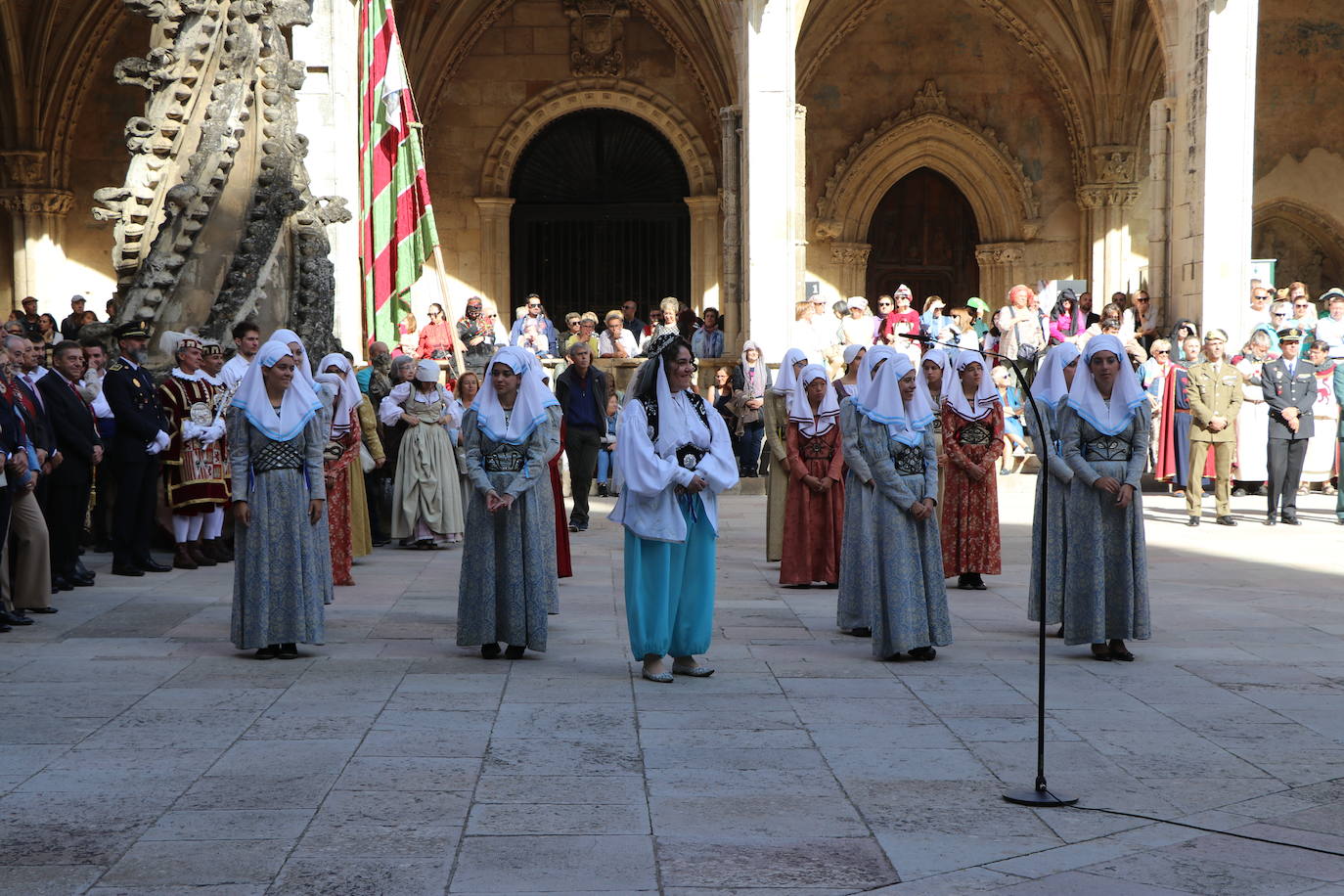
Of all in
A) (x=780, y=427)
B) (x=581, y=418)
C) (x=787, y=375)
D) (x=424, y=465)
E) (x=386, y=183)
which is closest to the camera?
(x=787, y=375)

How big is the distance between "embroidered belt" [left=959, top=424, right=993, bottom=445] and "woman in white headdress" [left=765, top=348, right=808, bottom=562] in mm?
1218

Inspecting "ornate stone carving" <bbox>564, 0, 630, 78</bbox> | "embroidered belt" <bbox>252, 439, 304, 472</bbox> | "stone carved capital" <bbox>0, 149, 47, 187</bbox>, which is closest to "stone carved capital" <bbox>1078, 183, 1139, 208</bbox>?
"ornate stone carving" <bbox>564, 0, 630, 78</bbox>

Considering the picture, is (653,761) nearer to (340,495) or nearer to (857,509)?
(857,509)

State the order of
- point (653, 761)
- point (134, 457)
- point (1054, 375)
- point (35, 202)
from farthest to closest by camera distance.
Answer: point (35, 202), point (134, 457), point (1054, 375), point (653, 761)

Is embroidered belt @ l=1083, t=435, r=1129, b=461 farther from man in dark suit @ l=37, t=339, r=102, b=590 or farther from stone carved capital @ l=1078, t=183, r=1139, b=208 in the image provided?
stone carved capital @ l=1078, t=183, r=1139, b=208

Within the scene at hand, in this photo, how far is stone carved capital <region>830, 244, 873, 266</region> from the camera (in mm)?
26062

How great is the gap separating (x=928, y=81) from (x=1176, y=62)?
303 inches

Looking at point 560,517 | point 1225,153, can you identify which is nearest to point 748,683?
point 560,517

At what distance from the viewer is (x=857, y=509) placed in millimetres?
8055

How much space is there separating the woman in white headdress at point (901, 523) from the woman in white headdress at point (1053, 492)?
1.80 ft

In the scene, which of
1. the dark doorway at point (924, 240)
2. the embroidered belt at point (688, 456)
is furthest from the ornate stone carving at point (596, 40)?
the embroidered belt at point (688, 456)

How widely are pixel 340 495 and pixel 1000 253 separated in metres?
17.9

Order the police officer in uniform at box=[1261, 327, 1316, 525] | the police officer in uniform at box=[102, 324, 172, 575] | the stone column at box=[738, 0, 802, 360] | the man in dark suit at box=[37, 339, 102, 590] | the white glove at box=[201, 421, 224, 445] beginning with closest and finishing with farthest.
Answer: the man in dark suit at box=[37, 339, 102, 590], the police officer in uniform at box=[102, 324, 172, 575], the white glove at box=[201, 421, 224, 445], the police officer in uniform at box=[1261, 327, 1316, 525], the stone column at box=[738, 0, 802, 360]

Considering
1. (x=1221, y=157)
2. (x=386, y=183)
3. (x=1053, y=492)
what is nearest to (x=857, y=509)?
(x=1053, y=492)
